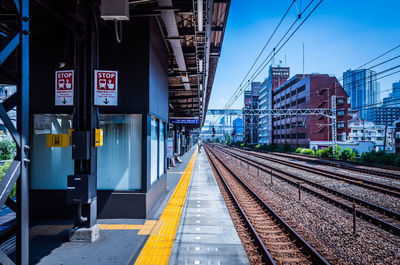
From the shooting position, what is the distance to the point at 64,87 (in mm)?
5730

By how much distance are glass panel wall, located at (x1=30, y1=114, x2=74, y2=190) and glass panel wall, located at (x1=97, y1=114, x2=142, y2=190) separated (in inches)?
→ 40.5

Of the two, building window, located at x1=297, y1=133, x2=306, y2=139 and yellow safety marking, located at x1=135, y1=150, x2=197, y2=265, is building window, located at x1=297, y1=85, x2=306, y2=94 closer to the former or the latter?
building window, located at x1=297, y1=133, x2=306, y2=139

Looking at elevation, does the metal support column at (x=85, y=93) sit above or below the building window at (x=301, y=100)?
below

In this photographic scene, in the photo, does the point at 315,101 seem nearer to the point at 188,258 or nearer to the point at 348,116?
the point at 348,116

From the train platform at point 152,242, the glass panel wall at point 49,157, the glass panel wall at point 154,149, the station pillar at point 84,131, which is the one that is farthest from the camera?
the glass panel wall at point 154,149

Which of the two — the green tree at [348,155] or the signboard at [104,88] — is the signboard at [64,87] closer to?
the signboard at [104,88]

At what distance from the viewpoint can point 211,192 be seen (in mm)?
11375

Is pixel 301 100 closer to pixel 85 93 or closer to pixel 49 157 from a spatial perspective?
pixel 49 157

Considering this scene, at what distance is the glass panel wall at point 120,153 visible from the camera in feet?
23.6

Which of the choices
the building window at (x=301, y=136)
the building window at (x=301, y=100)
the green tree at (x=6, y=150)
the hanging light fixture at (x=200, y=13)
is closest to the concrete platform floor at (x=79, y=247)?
the hanging light fixture at (x=200, y=13)

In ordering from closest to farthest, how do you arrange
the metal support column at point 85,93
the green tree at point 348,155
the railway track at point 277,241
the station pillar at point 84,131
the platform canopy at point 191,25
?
the railway track at point 277,241 < the station pillar at point 84,131 < the metal support column at point 85,93 < the platform canopy at point 191,25 < the green tree at point 348,155

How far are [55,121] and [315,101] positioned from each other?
191 ft

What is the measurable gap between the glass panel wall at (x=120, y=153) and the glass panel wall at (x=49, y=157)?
1.03m

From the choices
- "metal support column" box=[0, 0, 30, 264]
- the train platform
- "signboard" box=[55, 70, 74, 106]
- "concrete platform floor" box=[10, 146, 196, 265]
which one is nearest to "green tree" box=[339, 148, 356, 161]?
the train platform
